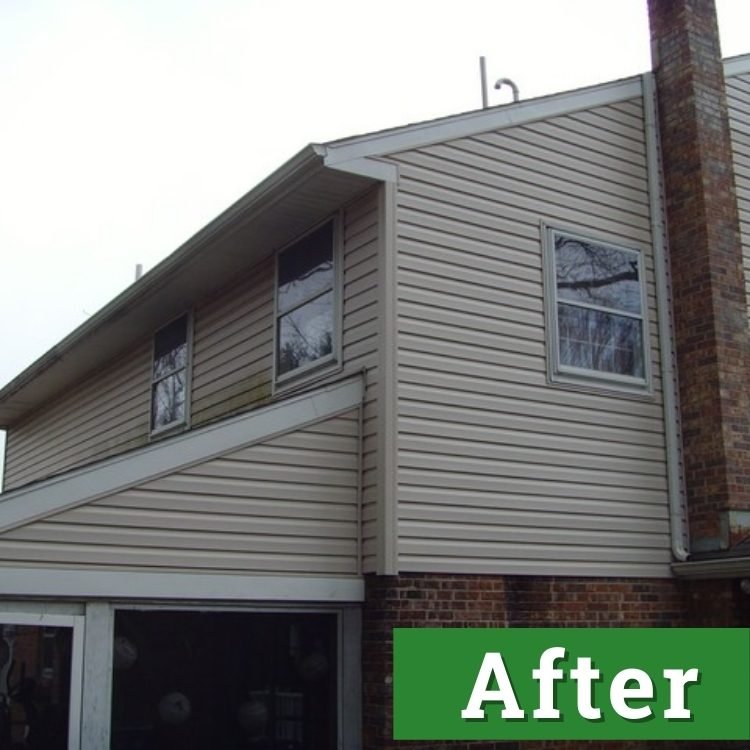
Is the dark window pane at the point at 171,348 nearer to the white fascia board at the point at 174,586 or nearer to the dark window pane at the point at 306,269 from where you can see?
the dark window pane at the point at 306,269

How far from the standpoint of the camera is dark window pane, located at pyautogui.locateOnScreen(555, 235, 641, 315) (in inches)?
395

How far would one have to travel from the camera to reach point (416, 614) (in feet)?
27.4

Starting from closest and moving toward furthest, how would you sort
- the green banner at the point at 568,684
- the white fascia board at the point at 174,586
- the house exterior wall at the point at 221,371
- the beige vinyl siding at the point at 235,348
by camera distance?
the white fascia board at the point at 174,586 → the green banner at the point at 568,684 → the house exterior wall at the point at 221,371 → the beige vinyl siding at the point at 235,348

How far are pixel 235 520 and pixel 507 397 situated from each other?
2603 millimetres

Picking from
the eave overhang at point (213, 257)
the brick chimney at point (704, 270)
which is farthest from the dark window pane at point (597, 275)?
the eave overhang at point (213, 257)

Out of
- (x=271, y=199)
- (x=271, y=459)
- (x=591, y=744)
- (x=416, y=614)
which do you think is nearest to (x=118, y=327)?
(x=271, y=199)

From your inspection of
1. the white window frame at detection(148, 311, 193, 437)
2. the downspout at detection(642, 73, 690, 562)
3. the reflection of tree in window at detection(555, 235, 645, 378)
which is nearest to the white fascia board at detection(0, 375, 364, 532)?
the reflection of tree in window at detection(555, 235, 645, 378)

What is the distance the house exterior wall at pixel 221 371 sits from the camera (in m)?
9.11

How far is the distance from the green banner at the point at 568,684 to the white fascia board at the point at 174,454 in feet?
5.98

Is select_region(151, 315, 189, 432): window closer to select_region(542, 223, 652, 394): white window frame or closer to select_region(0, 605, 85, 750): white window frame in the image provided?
select_region(542, 223, 652, 394): white window frame

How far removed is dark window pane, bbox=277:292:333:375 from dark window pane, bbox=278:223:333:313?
0.11 meters

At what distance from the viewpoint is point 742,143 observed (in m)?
11.6

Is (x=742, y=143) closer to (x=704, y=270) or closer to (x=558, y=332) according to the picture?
(x=704, y=270)

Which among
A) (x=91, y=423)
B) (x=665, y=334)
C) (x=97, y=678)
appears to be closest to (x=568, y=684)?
(x=665, y=334)
